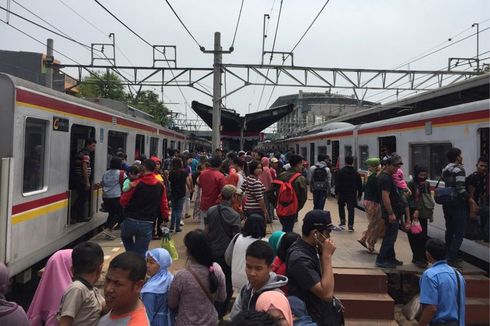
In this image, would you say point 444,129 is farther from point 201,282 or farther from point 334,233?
point 201,282

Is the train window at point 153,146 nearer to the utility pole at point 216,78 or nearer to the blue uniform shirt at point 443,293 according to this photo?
the utility pole at point 216,78

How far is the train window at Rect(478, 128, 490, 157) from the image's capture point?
5727 millimetres

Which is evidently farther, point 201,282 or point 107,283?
point 201,282

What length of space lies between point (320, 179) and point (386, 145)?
214 cm

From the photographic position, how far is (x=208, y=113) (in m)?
21.2

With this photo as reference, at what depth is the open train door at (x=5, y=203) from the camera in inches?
176

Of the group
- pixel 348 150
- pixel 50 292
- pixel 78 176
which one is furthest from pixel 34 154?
pixel 348 150

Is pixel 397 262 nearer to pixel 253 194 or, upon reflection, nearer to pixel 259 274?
pixel 253 194

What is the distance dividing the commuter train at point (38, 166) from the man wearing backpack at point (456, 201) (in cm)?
519

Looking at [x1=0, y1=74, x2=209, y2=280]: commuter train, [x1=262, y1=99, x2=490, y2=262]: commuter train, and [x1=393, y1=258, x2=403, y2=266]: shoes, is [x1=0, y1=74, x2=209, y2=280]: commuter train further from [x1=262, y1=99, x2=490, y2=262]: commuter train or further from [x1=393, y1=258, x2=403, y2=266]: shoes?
[x1=262, y1=99, x2=490, y2=262]: commuter train

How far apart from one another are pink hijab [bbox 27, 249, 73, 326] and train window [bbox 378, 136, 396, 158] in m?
7.52

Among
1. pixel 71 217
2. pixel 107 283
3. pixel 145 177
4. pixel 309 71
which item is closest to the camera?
pixel 107 283

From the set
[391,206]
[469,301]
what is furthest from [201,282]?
[469,301]

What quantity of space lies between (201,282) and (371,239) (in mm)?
4267
